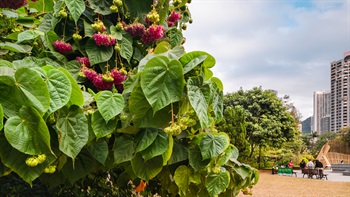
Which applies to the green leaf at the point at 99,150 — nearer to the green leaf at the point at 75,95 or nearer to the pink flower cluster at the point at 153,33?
the green leaf at the point at 75,95

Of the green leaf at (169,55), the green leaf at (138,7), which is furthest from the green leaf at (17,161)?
the green leaf at (138,7)

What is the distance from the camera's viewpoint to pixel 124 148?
1130 millimetres

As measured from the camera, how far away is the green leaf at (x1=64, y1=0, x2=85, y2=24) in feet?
4.30

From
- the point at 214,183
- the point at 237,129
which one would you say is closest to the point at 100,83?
the point at 214,183

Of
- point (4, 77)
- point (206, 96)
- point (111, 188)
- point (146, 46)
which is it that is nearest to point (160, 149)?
point (206, 96)

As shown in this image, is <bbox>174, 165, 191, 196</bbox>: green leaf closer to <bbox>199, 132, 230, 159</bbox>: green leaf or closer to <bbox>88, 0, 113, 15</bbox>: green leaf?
<bbox>199, 132, 230, 159</bbox>: green leaf

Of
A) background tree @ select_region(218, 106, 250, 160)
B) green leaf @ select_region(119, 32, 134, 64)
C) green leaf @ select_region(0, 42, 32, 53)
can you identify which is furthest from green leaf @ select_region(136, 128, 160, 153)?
background tree @ select_region(218, 106, 250, 160)

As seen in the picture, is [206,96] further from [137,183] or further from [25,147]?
[137,183]

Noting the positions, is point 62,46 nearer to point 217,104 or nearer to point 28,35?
point 28,35

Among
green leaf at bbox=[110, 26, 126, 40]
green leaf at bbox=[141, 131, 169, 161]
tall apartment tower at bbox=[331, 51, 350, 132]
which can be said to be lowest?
green leaf at bbox=[141, 131, 169, 161]

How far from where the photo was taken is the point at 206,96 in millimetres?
1039

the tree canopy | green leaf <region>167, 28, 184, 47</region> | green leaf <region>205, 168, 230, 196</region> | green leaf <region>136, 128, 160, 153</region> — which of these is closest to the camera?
green leaf <region>136, 128, 160, 153</region>

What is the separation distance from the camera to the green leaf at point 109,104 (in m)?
1.02

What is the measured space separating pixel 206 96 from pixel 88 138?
1.16ft
